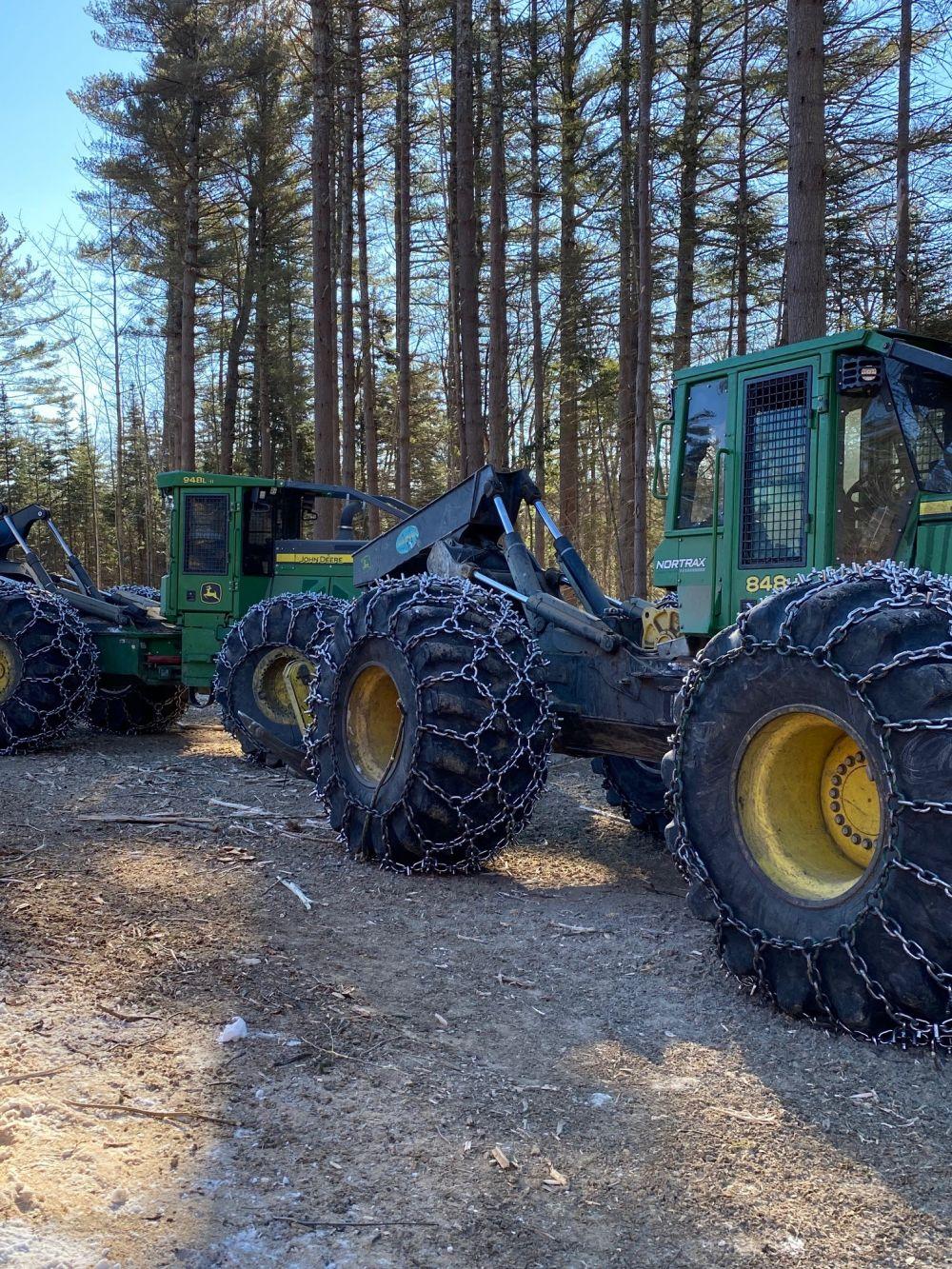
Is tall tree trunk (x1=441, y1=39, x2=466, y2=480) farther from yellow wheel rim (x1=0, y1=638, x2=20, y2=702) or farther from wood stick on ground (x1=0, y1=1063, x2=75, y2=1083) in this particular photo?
wood stick on ground (x1=0, y1=1063, x2=75, y2=1083)

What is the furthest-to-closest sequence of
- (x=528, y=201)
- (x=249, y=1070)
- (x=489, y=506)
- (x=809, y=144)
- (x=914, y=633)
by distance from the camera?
(x=528, y=201) → (x=809, y=144) → (x=489, y=506) → (x=914, y=633) → (x=249, y=1070)

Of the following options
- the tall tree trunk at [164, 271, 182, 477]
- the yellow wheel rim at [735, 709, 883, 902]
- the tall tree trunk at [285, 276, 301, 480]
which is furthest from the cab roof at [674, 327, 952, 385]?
the tall tree trunk at [285, 276, 301, 480]

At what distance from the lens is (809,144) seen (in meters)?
8.88

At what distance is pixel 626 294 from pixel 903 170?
539 cm

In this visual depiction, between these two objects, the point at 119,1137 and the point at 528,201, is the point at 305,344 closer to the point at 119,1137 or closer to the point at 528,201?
the point at 528,201

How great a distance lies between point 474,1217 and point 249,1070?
100 cm

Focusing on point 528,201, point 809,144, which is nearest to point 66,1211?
point 809,144

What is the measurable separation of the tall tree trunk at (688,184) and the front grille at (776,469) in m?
13.9

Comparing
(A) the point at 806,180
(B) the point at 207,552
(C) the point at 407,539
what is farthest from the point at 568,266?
(C) the point at 407,539

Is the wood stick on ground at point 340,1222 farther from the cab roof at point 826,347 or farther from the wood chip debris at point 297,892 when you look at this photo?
the cab roof at point 826,347

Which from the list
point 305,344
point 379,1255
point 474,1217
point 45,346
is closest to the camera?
point 379,1255

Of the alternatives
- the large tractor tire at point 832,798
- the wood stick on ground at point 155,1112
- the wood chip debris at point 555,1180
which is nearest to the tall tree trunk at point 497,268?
the large tractor tire at point 832,798

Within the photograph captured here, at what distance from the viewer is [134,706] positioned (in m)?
12.4

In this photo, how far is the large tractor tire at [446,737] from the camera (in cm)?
576
